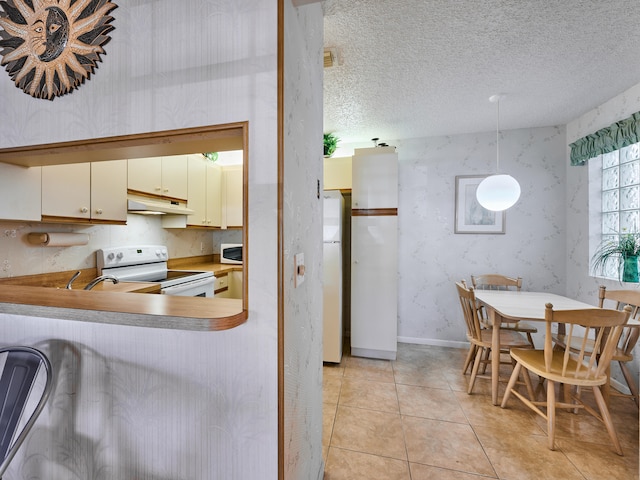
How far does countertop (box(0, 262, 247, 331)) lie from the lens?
34.6 inches

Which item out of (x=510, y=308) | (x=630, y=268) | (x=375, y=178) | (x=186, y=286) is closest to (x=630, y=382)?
(x=630, y=268)

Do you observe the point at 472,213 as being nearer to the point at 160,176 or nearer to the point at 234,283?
the point at 234,283

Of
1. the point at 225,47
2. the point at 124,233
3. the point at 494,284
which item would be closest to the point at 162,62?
the point at 225,47

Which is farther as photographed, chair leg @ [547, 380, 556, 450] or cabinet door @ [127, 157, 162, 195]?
cabinet door @ [127, 157, 162, 195]

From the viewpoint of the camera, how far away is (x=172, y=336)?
3.39ft

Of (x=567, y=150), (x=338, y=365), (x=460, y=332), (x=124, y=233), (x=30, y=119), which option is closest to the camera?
(x=30, y=119)

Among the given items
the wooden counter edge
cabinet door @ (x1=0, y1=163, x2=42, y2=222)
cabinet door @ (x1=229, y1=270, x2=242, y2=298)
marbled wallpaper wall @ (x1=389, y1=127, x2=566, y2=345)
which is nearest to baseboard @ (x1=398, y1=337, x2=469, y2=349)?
marbled wallpaper wall @ (x1=389, y1=127, x2=566, y2=345)

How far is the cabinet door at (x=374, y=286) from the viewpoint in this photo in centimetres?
304

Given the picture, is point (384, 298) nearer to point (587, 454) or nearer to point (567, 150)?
point (587, 454)

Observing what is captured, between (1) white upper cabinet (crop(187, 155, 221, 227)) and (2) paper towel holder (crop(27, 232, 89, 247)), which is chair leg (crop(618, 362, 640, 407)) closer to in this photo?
(1) white upper cabinet (crop(187, 155, 221, 227))

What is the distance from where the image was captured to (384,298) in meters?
3.05

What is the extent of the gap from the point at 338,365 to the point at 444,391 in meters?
1.02

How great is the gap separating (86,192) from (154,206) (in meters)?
0.52

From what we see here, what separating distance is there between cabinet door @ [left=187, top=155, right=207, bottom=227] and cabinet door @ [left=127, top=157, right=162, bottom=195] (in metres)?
0.42
